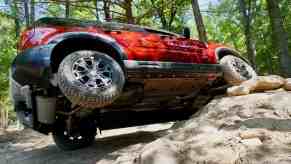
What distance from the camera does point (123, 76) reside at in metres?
4.67

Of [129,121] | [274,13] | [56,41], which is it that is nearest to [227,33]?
[274,13]

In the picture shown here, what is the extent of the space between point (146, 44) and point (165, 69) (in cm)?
46

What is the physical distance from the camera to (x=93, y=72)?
4418 mm

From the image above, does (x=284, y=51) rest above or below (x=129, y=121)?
above

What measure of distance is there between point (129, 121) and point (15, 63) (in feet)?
8.08

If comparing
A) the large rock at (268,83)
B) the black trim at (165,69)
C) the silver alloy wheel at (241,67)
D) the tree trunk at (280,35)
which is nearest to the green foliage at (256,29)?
the tree trunk at (280,35)

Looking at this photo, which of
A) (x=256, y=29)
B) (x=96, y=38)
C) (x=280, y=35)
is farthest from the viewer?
(x=256, y=29)

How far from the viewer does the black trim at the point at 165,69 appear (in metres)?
4.87

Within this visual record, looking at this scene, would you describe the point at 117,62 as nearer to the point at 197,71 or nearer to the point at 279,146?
the point at 197,71

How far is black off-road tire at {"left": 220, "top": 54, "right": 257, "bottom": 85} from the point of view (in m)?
6.30

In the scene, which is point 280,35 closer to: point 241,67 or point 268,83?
point 241,67

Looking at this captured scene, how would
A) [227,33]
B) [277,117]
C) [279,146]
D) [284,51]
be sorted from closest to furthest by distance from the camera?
[279,146]
[277,117]
[284,51]
[227,33]

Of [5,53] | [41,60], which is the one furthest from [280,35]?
[5,53]

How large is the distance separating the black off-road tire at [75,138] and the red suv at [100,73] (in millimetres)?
17
